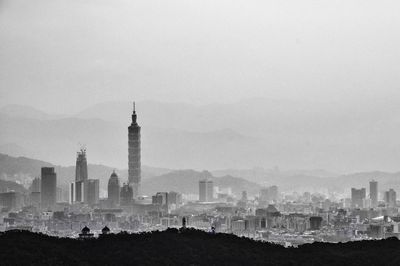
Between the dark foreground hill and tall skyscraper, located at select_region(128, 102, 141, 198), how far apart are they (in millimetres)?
70405

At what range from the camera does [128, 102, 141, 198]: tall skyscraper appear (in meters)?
99.7

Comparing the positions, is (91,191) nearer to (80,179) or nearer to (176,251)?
(80,179)

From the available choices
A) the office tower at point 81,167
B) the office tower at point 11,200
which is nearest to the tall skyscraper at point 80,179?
the office tower at point 81,167

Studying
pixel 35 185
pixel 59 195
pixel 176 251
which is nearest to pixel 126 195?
pixel 59 195

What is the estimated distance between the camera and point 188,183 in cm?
12731

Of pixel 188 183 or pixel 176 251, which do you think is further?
pixel 188 183

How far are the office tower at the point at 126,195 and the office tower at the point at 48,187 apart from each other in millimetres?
7489

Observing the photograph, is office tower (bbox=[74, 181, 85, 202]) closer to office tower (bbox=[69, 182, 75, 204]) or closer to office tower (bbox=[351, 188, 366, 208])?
office tower (bbox=[69, 182, 75, 204])

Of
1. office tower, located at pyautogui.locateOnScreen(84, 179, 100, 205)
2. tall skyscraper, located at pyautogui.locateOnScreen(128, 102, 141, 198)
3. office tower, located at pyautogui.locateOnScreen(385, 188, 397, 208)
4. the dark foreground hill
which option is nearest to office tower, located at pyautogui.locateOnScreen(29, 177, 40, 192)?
office tower, located at pyautogui.locateOnScreen(84, 179, 100, 205)

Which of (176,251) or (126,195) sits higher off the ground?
(126,195)

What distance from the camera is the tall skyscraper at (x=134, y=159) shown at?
99688 millimetres

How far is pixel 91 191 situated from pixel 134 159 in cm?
604

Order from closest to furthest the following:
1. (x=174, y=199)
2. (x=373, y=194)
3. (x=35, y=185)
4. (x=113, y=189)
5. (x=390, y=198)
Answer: (x=35, y=185) → (x=113, y=189) → (x=174, y=199) → (x=390, y=198) → (x=373, y=194)

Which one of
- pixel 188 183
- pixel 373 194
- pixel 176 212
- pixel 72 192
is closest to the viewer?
pixel 176 212
